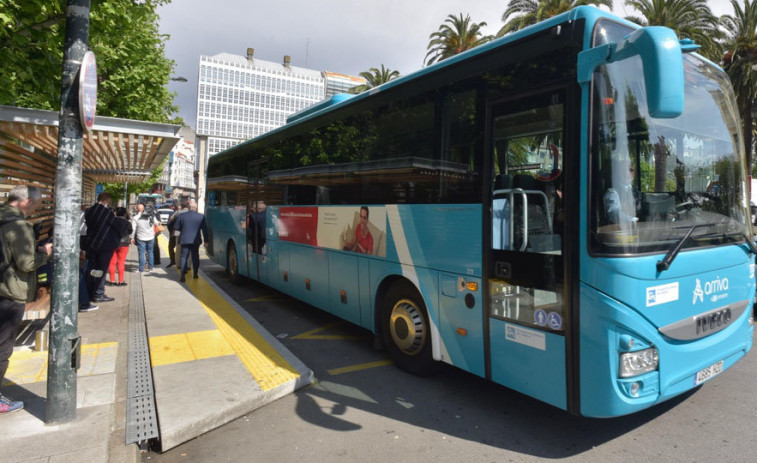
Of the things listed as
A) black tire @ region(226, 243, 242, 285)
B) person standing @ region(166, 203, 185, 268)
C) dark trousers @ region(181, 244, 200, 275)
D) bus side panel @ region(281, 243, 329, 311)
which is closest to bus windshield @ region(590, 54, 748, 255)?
bus side panel @ region(281, 243, 329, 311)

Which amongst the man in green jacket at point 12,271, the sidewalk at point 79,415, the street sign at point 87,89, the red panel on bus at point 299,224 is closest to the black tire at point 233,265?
the red panel on bus at point 299,224

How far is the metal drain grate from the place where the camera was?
12.6 feet

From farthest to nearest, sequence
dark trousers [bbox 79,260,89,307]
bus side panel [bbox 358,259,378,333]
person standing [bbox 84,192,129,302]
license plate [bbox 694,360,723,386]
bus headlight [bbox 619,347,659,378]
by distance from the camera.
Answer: person standing [bbox 84,192,129,302], dark trousers [bbox 79,260,89,307], bus side panel [bbox 358,259,378,333], license plate [bbox 694,360,723,386], bus headlight [bbox 619,347,659,378]

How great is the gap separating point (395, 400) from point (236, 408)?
1528 mm

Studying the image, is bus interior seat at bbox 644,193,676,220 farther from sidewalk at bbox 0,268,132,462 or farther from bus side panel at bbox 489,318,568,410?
sidewalk at bbox 0,268,132,462

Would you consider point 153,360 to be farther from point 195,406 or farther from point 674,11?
point 674,11

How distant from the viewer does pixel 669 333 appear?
11.3 ft

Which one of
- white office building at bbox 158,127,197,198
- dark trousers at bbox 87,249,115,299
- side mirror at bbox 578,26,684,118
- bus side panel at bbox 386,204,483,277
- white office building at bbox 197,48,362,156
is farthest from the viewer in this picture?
white office building at bbox 158,127,197,198

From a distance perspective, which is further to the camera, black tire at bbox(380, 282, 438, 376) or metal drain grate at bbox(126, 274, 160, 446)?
black tire at bbox(380, 282, 438, 376)

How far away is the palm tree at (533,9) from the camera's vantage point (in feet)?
66.3

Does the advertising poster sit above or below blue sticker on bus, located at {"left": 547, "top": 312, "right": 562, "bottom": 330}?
above

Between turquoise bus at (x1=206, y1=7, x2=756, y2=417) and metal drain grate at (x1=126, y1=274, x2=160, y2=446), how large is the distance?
2615 mm

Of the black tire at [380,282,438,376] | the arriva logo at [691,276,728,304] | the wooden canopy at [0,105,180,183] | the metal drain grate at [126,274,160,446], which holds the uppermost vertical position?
the wooden canopy at [0,105,180,183]

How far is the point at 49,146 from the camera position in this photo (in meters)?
7.50
